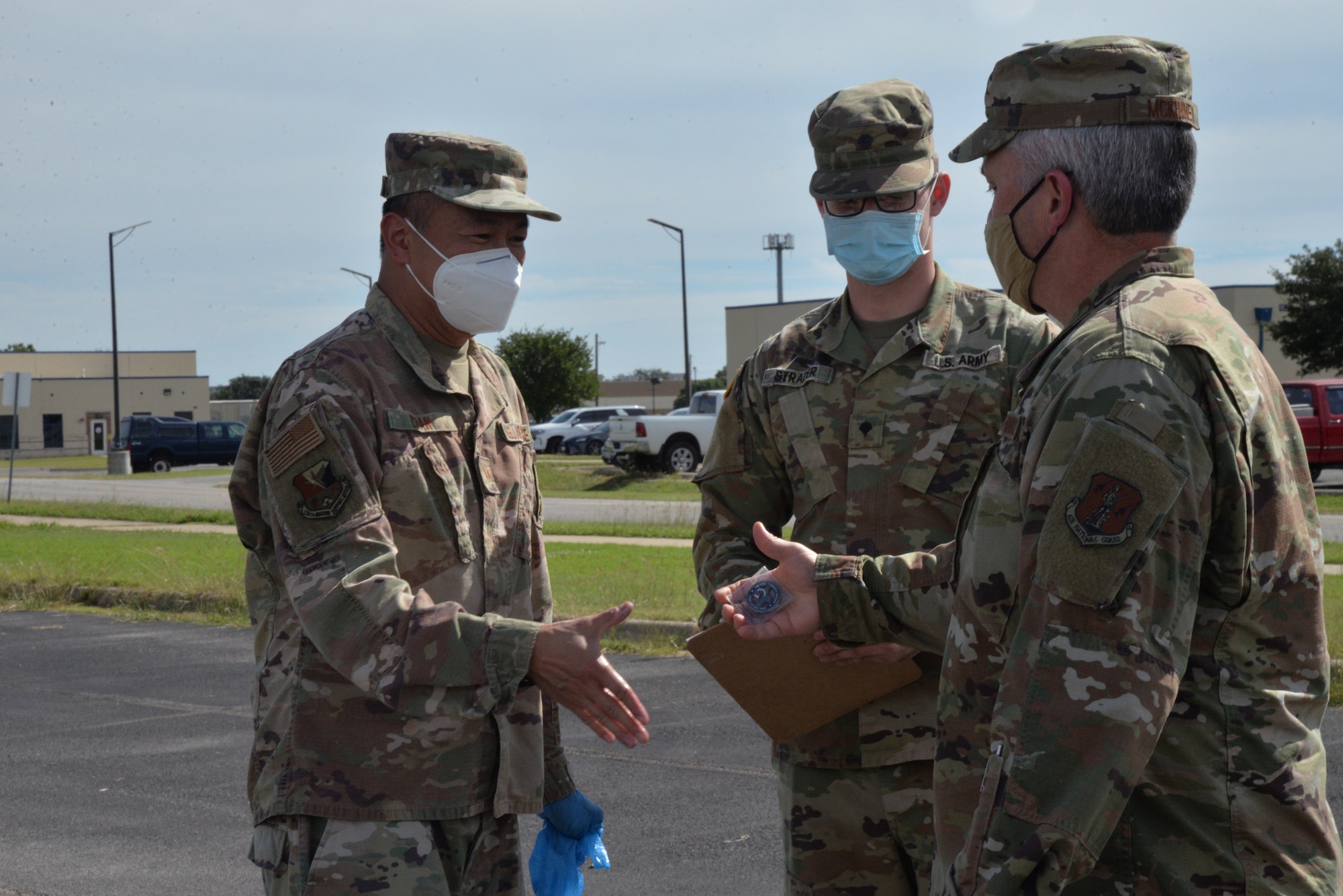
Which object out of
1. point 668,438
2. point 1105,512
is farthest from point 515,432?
point 668,438

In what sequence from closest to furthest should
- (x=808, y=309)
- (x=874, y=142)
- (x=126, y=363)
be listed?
(x=874, y=142) < (x=808, y=309) < (x=126, y=363)

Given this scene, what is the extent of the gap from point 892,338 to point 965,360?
0.19 m

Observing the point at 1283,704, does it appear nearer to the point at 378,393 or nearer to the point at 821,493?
the point at 821,493

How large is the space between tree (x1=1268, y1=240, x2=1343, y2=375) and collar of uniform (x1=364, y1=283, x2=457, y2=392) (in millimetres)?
37114

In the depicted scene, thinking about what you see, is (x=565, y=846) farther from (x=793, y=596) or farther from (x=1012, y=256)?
(x=1012, y=256)

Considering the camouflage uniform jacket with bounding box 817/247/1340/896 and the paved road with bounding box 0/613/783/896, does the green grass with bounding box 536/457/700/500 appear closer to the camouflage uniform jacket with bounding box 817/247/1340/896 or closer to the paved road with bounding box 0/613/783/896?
the paved road with bounding box 0/613/783/896

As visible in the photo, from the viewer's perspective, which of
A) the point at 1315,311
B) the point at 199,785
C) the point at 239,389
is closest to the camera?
the point at 199,785

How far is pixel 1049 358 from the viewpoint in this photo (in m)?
1.93

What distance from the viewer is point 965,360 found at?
3.18m

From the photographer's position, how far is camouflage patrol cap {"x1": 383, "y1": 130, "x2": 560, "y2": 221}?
299cm

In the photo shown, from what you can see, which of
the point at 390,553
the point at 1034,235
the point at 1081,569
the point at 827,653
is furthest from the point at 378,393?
the point at 1081,569

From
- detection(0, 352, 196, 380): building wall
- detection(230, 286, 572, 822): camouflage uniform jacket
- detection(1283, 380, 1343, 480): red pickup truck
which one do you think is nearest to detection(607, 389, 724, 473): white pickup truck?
detection(1283, 380, 1343, 480): red pickup truck

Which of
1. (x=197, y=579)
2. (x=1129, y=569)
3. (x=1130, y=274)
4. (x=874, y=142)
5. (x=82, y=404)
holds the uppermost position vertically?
(x=82, y=404)

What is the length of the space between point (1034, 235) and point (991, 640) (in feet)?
2.18
